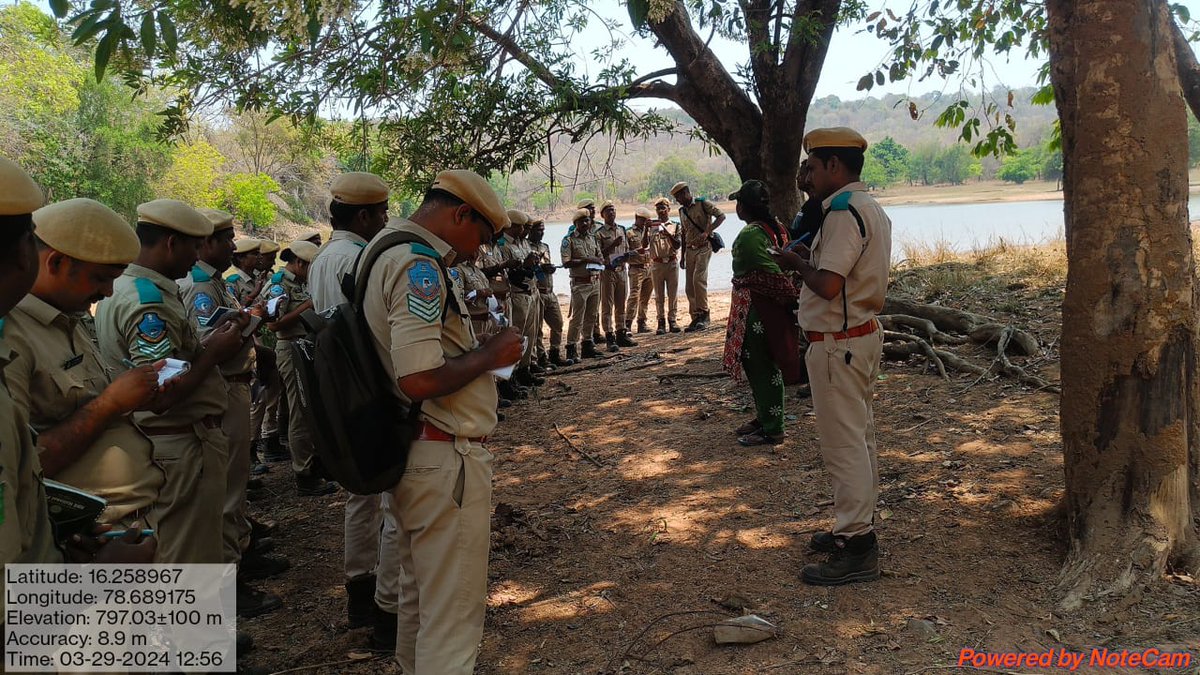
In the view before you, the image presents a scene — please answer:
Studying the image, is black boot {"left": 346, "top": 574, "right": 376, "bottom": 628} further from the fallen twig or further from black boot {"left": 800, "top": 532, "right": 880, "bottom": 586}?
the fallen twig

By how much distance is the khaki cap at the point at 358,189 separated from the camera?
12.7 ft

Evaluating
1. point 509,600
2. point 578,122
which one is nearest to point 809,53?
point 578,122

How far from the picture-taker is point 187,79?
176 inches

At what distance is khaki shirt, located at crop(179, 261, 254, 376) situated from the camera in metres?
4.36

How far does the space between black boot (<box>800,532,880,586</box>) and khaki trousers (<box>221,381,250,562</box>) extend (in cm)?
294

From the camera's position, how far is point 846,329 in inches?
144

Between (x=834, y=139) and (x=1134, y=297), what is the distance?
1.41 m

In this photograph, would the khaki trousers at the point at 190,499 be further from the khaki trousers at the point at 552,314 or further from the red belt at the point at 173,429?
the khaki trousers at the point at 552,314

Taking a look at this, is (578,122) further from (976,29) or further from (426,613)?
(426,613)

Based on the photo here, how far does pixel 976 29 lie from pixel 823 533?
18.4 ft

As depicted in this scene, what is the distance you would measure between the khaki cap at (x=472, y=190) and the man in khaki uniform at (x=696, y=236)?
877cm

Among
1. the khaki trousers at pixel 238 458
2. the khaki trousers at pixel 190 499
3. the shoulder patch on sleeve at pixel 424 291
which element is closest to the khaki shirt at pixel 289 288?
the khaki trousers at pixel 238 458

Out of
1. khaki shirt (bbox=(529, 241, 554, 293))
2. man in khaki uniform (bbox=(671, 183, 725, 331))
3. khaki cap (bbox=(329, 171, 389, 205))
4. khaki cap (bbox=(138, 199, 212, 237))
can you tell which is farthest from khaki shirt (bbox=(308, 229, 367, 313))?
man in khaki uniform (bbox=(671, 183, 725, 331))

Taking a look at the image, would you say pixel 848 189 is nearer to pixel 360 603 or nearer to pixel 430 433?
pixel 430 433
